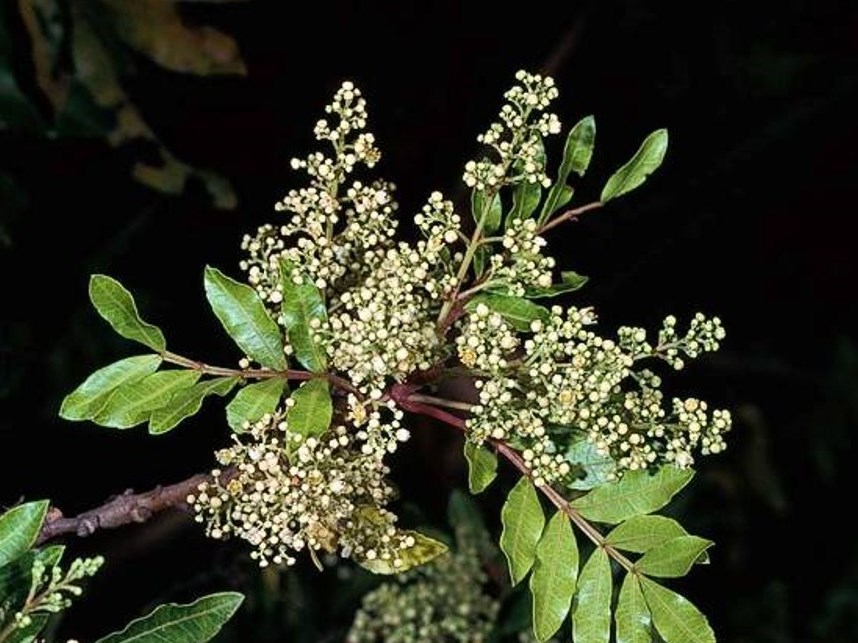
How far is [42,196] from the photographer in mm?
2723

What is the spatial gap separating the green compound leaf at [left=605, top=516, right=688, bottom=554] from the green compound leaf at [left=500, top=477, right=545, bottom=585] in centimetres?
10

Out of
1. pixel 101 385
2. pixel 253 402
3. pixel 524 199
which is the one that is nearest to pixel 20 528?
pixel 101 385

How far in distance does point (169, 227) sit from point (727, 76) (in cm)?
171

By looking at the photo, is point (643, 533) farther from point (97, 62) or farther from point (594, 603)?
point (97, 62)

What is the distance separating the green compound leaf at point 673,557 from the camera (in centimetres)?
152

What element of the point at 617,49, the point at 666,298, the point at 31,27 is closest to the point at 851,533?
the point at 666,298

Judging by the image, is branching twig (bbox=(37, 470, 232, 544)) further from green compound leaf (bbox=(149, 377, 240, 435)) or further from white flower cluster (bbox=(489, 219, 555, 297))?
white flower cluster (bbox=(489, 219, 555, 297))

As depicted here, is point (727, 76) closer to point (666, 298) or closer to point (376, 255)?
point (666, 298)

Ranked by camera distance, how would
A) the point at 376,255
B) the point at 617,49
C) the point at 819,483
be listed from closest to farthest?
the point at 376,255
the point at 617,49
the point at 819,483

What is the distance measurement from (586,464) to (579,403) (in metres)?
0.18

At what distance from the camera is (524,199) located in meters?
1.56

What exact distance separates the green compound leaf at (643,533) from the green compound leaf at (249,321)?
0.41 metres

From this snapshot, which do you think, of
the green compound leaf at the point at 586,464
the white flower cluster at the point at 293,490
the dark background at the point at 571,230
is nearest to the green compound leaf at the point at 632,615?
the green compound leaf at the point at 586,464

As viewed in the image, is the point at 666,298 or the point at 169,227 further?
the point at 666,298
